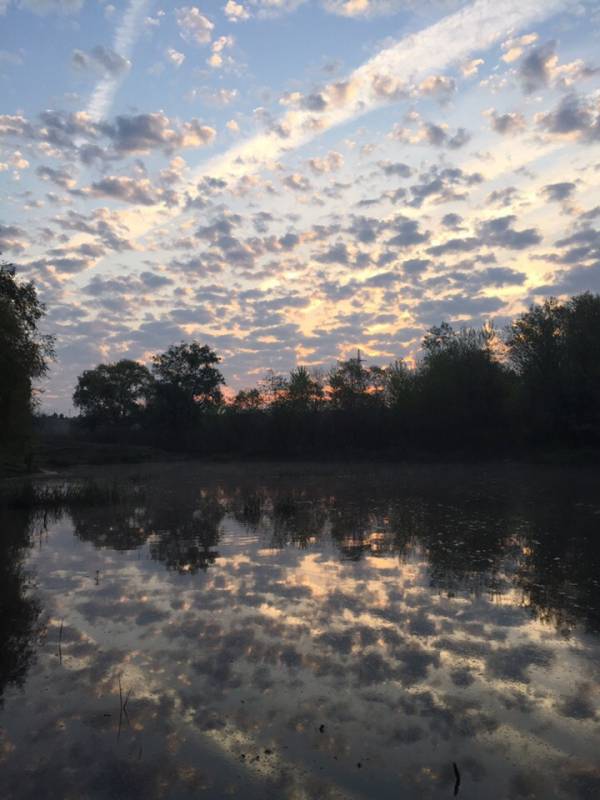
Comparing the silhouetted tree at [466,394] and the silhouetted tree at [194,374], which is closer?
the silhouetted tree at [466,394]

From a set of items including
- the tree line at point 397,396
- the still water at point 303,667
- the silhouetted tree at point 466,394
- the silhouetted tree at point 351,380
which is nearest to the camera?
the still water at point 303,667

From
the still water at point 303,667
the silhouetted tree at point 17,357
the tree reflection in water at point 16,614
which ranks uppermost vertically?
the silhouetted tree at point 17,357

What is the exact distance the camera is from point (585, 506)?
19.9 metres

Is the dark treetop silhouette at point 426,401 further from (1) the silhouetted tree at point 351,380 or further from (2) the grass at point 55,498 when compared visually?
(2) the grass at point 55,498

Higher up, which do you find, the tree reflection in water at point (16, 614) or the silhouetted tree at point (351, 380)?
the silhouetted tree at point (351, 380)

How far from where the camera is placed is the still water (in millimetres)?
4461

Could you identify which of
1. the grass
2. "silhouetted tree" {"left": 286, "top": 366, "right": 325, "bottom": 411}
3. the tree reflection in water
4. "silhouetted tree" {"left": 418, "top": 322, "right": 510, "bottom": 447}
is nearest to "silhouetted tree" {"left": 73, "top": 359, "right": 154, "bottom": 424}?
"silhouetted tree" {"left": 286, "top": 366, "right": 325, "bottom": 411}

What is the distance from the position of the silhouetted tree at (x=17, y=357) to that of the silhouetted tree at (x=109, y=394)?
69748 millimetres

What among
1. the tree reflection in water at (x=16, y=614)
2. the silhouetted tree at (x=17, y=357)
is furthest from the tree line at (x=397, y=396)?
the tree reflection in water at (x=16, y=614)

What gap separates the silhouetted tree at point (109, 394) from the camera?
94.0 metres

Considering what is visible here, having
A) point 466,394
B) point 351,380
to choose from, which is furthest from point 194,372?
point 466,394

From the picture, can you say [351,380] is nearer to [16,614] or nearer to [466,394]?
[466,394]

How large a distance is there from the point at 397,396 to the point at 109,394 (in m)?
51.6

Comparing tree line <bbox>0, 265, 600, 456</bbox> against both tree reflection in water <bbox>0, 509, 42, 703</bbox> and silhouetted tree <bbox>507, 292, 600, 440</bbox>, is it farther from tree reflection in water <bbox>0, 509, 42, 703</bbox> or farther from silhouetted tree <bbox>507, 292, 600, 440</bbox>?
tree reflection in water <bbox>0, 509, 42, 703</bbox>
